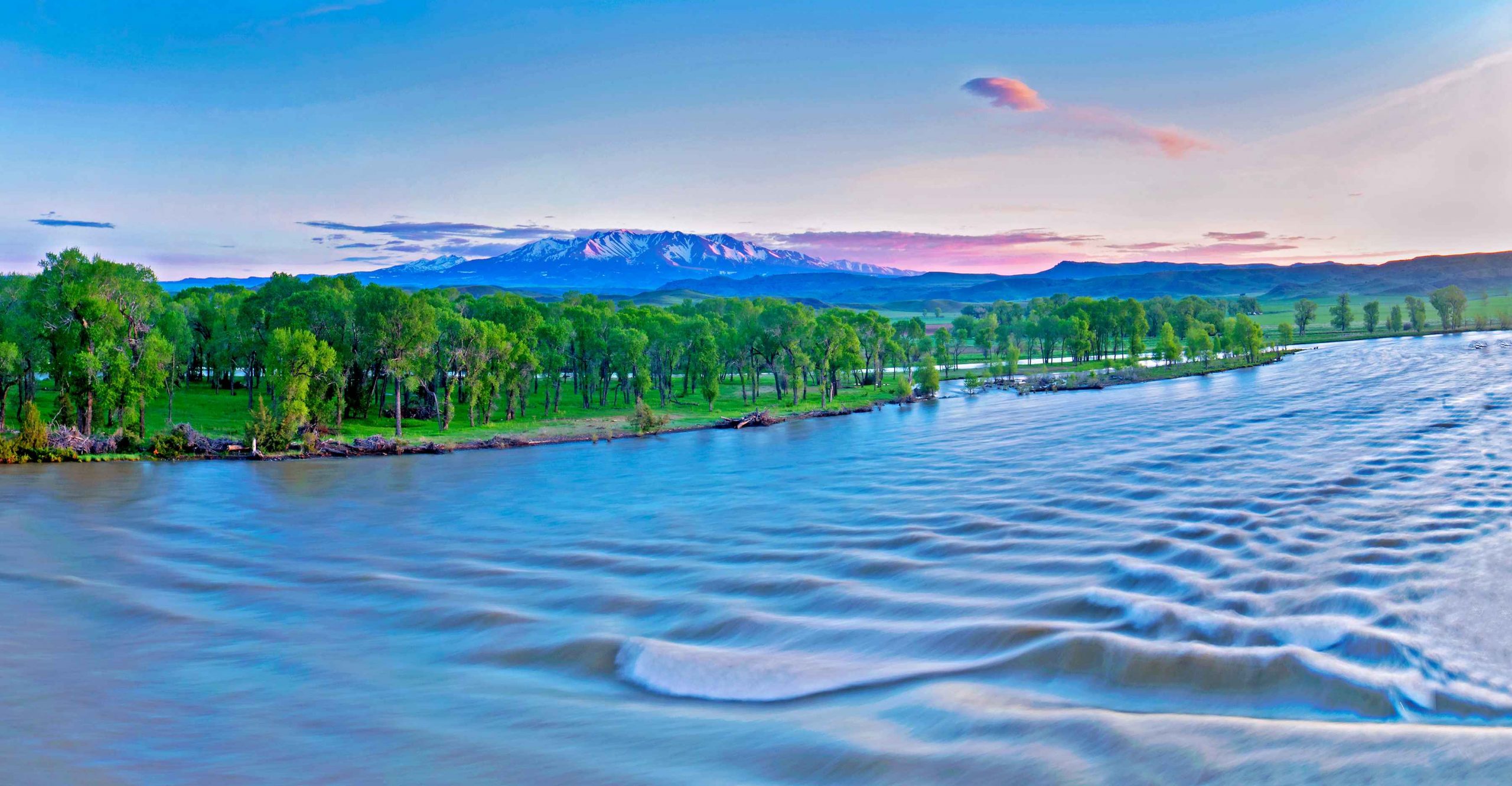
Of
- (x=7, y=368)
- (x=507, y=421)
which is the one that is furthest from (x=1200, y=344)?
(x=7, y=368)

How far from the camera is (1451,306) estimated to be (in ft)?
481

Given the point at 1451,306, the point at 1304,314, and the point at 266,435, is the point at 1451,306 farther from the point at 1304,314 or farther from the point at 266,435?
the point at 266,435

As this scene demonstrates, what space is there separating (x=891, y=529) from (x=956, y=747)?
1272cm

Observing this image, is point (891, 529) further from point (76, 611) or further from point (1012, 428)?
point (1012, 428)

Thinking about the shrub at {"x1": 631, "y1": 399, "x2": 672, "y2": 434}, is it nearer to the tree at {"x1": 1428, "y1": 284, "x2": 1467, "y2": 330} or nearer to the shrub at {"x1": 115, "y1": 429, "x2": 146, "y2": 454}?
the shrub at {"x1": 115, "y1": 429, "x2": 146, "y2": 454}

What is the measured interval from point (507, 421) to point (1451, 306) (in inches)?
6807

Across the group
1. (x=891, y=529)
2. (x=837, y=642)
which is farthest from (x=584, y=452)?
(x=837, y=642)

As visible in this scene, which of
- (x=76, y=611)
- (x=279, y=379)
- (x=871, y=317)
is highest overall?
(x=871, y=317)

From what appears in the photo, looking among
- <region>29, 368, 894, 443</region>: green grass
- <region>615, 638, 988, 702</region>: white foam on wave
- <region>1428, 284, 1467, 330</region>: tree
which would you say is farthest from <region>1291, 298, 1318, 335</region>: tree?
<region>615, 638, 988, 702</region>: white foam on wave

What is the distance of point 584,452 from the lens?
46.9 metres

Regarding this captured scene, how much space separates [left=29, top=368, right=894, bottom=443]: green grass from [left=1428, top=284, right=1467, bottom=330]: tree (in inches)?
5313

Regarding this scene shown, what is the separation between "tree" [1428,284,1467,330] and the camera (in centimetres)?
14612

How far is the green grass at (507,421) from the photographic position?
171 feet

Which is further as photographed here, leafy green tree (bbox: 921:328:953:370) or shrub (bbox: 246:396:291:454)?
leafy green tree (bbox: 921:328:953:370)
